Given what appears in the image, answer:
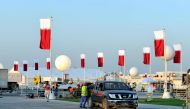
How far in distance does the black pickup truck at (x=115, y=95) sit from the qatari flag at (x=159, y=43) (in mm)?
14002

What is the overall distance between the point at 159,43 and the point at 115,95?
16.4 meters

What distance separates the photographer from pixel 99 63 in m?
63.7

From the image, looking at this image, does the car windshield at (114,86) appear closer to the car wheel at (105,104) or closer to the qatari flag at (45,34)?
the car wheel at (105,104)

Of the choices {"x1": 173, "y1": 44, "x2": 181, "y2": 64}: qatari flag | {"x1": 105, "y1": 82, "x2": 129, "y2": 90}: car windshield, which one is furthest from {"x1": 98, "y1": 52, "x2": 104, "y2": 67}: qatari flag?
{"x1": 105, "y1": 82, "x2": 129, "y2": 90}: car windshield

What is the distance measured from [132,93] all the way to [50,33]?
1455cm

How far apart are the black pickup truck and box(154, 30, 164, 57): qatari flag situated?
1400 centimetres

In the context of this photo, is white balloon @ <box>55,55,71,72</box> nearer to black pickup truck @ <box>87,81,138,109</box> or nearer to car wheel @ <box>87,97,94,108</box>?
car wheel @ <box>87,97,94,108</box>

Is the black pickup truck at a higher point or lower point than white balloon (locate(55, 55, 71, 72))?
lower

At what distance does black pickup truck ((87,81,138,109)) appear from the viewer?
28484 millimetres

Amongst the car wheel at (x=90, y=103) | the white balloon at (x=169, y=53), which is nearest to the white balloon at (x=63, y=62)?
the white balloon at (x=169, y=53)

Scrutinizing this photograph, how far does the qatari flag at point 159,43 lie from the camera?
143 ft

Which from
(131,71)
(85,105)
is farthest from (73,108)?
(131,71)

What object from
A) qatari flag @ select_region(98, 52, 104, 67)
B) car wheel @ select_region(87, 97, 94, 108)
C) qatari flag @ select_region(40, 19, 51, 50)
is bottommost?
car wheel @ select_region(87, 97, 94, 108)

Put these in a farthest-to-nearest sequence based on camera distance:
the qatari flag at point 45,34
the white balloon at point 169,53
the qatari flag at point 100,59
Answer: the qatari flag at point 100,59, the white balloon at point 169,53, the qatari flag at point 45,34
